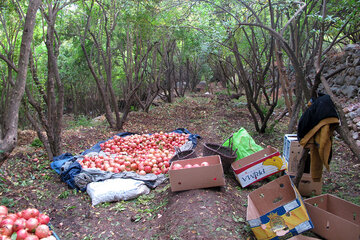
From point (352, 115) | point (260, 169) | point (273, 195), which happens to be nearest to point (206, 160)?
point (260, 169)

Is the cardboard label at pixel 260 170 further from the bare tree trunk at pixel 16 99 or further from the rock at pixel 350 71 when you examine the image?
the rock at pixel 350 71

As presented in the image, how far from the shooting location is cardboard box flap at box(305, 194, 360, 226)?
3.17 metres

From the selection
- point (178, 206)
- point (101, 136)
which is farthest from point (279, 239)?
point (101, 136)

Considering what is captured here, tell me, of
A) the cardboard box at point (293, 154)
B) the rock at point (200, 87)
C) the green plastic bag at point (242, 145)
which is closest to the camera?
the cardboard box at point (293, 154)

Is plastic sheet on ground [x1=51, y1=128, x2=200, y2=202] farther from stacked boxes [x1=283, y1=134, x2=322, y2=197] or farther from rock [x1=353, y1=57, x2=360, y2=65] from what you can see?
rock [x1=353, y1=57, x2=360, y2=65]

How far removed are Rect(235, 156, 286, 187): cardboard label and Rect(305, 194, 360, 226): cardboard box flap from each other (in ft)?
3.59

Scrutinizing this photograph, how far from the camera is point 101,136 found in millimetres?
8359

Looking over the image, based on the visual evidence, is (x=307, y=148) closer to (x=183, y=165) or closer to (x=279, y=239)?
(x=279, y=239)

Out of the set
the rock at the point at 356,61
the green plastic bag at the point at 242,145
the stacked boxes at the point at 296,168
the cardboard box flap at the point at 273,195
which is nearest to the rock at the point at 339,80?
the rock at the point at 356,61

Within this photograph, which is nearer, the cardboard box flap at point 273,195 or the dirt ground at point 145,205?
the dirt ground at point 145,205

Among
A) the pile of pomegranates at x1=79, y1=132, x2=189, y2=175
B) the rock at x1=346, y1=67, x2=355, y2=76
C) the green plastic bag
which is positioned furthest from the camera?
the rock at x1=346, y1=67, x2=355, y2=76

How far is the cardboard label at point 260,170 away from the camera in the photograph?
14.6 feet

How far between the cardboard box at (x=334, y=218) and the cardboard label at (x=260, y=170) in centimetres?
109

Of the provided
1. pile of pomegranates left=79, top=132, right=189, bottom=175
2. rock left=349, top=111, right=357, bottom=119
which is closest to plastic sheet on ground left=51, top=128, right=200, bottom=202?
pile of pomegranates left=79, top=132, right=189, bottom=175
